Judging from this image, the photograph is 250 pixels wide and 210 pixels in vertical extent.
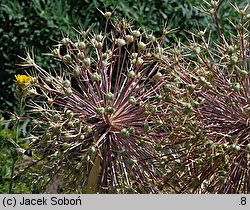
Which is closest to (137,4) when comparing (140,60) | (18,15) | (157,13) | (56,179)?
(157,13)

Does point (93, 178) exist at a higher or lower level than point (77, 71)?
lower

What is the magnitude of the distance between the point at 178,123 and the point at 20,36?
2.96 metres

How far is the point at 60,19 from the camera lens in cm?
416

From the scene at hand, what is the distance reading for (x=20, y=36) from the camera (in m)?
4.45

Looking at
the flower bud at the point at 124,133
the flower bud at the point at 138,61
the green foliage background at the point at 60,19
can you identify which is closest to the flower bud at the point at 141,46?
the flower bud at the point at 138,61

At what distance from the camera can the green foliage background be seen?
4191mm

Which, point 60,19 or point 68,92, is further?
point 60,19

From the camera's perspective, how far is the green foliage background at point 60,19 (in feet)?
13.8

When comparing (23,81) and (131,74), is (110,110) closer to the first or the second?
(131,74)

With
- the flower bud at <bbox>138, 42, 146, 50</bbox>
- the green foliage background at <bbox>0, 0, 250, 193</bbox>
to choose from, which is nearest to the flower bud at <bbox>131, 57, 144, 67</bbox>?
the flower bud at <bbox>138, 42, 146, 50</bbox>

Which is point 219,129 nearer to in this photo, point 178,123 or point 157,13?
point 178,123

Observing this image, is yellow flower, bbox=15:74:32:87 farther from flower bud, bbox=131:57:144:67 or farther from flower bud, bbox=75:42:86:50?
flower bud, bbox=131:57:144:67

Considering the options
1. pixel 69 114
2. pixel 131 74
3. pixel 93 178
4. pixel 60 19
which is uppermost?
pixel 60 19

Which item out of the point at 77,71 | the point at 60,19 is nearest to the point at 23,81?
the point at 77,71
